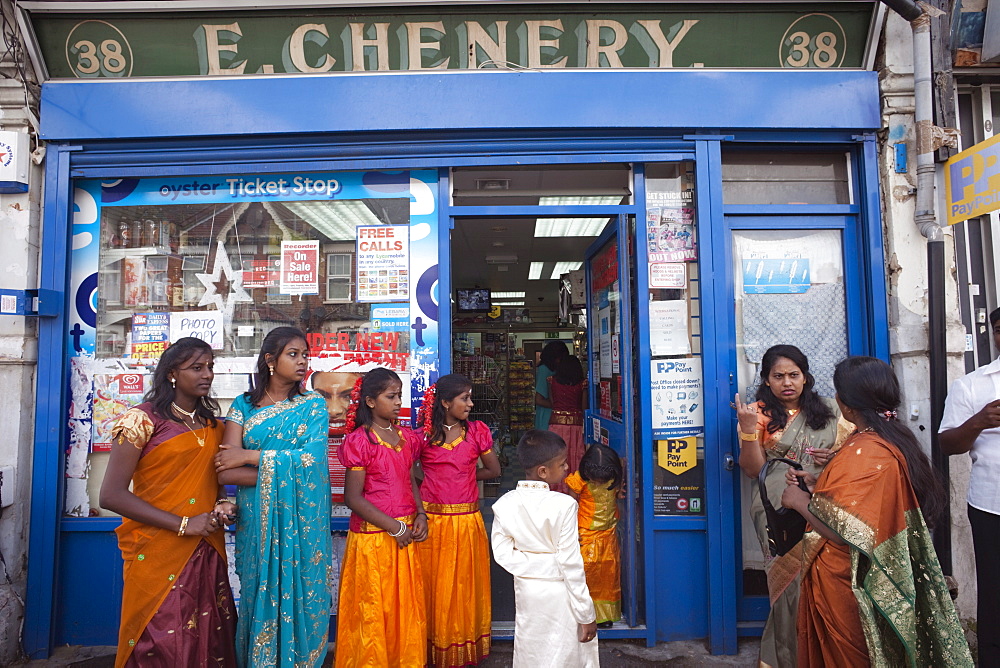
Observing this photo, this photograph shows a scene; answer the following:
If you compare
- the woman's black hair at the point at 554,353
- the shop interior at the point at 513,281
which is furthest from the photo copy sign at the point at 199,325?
the woman's black hair at the point at 554,353

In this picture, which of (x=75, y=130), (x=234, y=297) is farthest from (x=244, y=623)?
(x=75, y=130)

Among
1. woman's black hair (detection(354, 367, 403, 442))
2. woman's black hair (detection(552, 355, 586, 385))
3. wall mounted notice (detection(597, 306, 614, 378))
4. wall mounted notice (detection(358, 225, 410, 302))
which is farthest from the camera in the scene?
woman's black hair (detection(552, 355, 586, 385))

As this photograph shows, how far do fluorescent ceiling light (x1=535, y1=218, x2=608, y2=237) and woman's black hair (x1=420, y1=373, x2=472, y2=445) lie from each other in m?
2.50

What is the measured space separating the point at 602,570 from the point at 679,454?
84 cm

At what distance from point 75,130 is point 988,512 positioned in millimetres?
5373

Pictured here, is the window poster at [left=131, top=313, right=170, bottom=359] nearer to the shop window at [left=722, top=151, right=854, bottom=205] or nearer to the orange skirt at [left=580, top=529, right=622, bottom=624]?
the orange skirt at [left=580, top=529, right=622, bottom=624]

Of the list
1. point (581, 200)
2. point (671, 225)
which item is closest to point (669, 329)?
point (671, 225)

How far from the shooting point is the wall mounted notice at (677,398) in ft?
12.0

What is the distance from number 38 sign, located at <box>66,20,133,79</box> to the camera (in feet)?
12.4

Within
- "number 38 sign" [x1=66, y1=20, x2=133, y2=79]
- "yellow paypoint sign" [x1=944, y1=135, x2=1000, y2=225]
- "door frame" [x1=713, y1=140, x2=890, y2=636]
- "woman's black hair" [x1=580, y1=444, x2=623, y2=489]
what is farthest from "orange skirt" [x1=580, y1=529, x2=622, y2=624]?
"number 38 sign" [x1=66, y1=20, x2=133, y2=79]

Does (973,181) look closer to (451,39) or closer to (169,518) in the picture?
(451,39)

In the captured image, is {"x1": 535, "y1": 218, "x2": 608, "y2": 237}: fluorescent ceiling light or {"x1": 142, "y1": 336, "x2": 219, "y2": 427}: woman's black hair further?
{"x1": 535, "y1": 218, "x2": 608, "y2": 237}: fluorescent ceiling light

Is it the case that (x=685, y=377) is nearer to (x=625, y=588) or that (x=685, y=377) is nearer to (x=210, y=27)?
(x=625, y=588)

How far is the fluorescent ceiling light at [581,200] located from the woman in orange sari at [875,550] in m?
1.98
